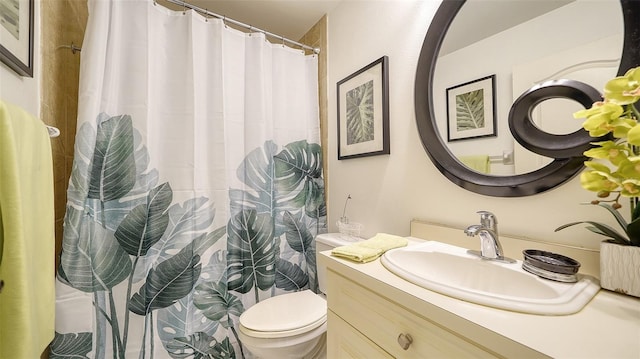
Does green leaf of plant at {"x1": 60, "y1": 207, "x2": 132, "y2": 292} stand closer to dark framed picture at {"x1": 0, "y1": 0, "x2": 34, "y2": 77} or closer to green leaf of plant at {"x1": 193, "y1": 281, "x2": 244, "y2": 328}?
green leaf of plant at {"x1": 193, "y1": 281, "x2": 244, "y2": 328}

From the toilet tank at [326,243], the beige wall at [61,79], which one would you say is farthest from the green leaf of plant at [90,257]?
the toilet tank at [326,243]

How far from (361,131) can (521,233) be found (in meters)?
0.91

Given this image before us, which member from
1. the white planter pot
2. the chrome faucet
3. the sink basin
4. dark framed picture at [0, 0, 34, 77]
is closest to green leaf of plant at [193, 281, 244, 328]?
the sink basin

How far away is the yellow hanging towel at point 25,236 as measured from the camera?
0.59 metres

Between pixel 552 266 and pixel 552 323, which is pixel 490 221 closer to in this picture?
pixel 552 266

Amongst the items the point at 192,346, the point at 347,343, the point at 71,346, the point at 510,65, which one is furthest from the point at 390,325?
the point at 71,346

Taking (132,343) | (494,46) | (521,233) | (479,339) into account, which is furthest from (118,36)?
(521,233)

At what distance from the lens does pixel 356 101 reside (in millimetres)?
1534

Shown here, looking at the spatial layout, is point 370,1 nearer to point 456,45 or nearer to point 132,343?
point 456,45

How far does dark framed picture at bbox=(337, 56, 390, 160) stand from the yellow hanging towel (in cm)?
132

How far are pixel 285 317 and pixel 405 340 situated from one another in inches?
29.3

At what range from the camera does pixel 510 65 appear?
885mm

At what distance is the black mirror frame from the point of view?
0.67 m

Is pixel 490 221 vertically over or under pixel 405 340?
over
